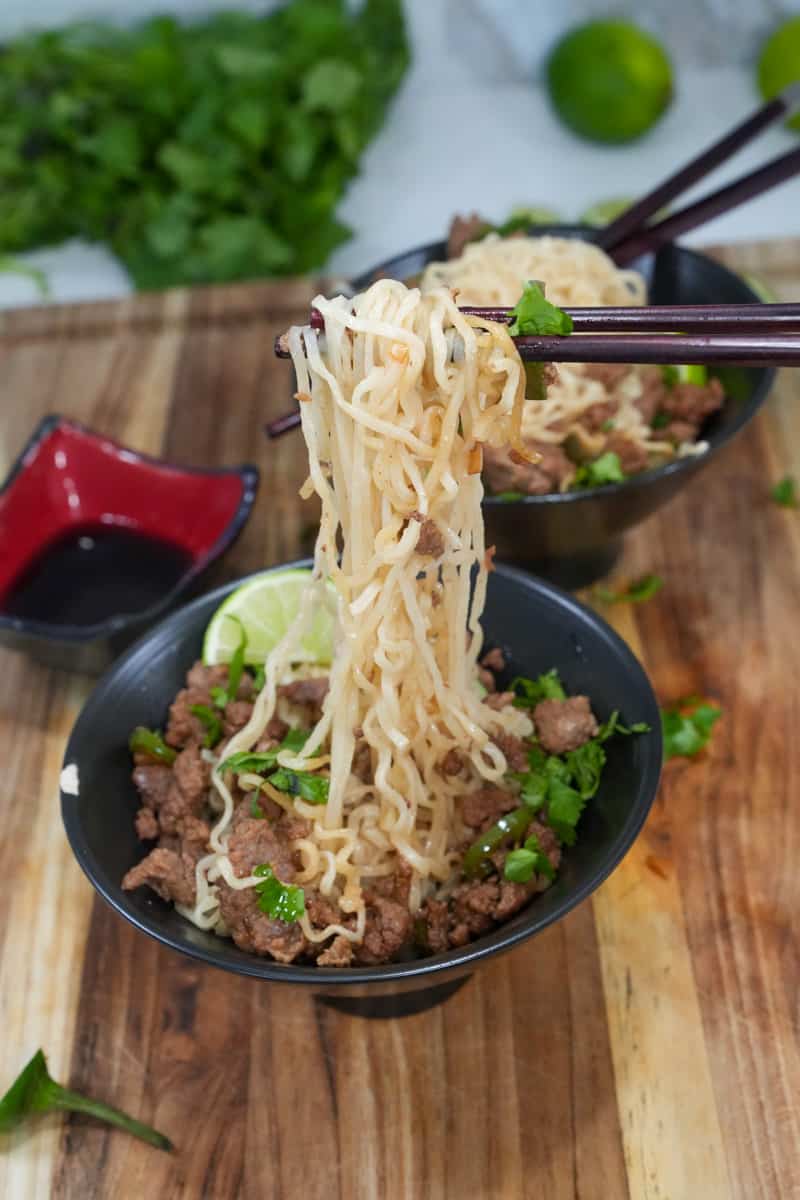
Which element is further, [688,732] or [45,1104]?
[688,732]

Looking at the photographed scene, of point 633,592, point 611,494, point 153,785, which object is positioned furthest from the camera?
point 633,592

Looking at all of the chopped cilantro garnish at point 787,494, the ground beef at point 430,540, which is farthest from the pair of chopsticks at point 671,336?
the chopped cilantro garnish at point 787,494

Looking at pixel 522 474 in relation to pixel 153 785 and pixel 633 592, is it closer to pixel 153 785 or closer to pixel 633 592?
pixel 633 592

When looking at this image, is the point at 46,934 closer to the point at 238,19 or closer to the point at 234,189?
the point at 234,189

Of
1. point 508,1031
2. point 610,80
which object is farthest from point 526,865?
point 610,80

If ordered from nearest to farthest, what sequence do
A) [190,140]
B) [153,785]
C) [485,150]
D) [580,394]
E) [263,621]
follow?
1. [153,785]
2. [263,621]
3. [580,394]
4. [190,140]
5. [485,150]

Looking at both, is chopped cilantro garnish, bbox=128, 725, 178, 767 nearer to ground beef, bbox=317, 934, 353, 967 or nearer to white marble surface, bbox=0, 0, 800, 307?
ground beef, bbox=317, 934, 353, 967

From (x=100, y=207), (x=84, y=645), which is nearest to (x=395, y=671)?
(x=84, y=645)
